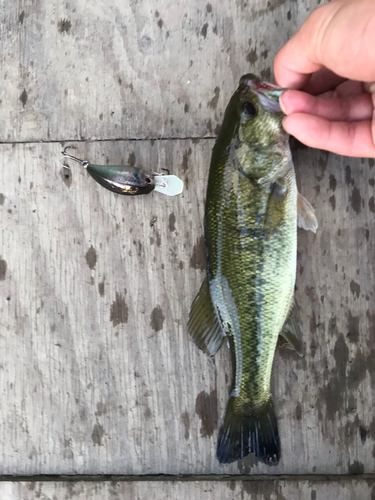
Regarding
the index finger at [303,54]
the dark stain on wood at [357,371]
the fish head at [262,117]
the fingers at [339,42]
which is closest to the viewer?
the fingers at [339,42]

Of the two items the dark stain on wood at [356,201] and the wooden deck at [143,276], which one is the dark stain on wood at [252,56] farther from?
the dark stain on wood at [356,201]

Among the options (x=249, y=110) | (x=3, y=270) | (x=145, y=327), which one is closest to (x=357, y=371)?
(x=145, y=327)

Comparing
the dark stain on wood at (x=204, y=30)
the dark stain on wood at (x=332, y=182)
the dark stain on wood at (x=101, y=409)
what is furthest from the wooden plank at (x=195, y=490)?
the dark stain on wood at (x=204, y=30)

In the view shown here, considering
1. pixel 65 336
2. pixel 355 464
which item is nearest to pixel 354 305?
pixel 355 464

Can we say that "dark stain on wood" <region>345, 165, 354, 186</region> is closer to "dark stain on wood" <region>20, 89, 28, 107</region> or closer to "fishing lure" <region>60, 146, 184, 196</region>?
"fishing lure" <region>60, 146, 184, 196</region>

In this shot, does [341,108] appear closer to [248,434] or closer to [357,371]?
[357,371]

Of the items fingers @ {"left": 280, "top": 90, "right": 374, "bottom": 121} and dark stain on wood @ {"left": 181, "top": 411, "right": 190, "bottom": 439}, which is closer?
fingers @ {"left": 280, "top": 90, "right": 374, "bottom": 121}

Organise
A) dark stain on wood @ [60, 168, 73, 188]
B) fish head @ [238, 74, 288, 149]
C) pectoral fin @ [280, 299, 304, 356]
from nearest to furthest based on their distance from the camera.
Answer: fish head @ [238, 74, 288, 149] < pectoral fin @ [280, 299, 304, 356] < dark stain on wood @ [60, 168, 73, 188]

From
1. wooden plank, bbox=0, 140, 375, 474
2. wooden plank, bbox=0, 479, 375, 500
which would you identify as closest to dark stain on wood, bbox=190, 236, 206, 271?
wooden plank, bbox=0, 140, 375, 474
